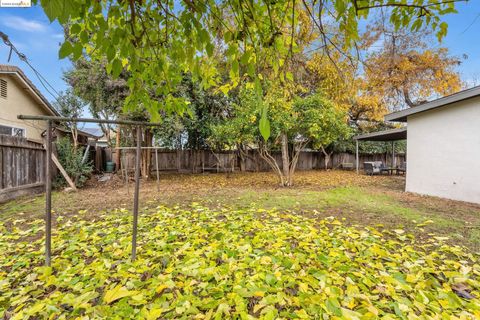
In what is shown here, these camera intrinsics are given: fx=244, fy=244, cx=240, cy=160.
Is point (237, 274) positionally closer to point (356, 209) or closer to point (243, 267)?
point (243, 267)

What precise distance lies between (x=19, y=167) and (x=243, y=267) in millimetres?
6961

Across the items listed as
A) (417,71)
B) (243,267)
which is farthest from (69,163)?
(417,71)

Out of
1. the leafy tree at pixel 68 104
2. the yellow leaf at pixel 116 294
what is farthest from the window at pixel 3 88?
the yellow leaf at pixel 116 294

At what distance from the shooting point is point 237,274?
220 cm

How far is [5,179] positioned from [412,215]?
8925 millimetres

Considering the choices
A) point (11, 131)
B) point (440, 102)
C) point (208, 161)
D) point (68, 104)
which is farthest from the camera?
point (208, 161)

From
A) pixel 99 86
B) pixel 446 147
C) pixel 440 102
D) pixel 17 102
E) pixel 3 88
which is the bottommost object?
pixel 446 147

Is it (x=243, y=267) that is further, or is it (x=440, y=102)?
(x=440, y=102)

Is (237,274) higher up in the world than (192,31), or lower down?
lower down

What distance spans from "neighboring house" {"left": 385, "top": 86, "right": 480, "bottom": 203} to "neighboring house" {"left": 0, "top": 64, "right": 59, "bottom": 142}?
461 inches

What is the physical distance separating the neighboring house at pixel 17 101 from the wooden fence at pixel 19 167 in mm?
809

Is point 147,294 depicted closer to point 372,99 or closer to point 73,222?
point 73,222

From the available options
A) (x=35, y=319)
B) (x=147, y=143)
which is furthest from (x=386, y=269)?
(x=147, y=143)

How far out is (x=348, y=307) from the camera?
1764 millimetres
